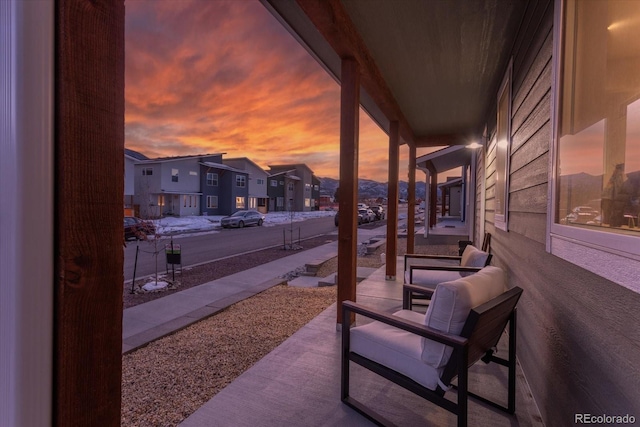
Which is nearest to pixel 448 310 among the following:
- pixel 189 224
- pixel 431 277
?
pixel 431 277

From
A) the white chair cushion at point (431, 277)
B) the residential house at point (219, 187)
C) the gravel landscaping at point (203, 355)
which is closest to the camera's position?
the gravel landscaping at point (203, 355)

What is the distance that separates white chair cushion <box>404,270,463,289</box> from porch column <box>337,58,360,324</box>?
2.82 ft

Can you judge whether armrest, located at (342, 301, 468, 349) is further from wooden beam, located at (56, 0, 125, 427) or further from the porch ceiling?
the porch ceiling

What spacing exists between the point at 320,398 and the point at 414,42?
346 cm

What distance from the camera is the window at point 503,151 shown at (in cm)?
313

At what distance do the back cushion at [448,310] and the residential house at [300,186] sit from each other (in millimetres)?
36958

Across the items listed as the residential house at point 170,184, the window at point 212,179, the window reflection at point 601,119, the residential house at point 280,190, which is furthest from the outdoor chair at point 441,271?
the residential house at point 280,190

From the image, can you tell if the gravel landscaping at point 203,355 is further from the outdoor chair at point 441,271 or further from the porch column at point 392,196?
the outdoor chair at point 441,271

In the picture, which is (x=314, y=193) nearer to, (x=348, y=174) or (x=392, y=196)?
(x=392, y=196)

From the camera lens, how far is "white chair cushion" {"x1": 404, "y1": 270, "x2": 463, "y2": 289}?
3.50 metres

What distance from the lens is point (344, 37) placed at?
109 inches

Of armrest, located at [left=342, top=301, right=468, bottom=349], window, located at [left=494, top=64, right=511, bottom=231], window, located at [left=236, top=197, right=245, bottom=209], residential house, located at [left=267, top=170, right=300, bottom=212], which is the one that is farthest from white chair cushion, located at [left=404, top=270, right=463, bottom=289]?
residential house, located at [left=267, top=170, right=300, bottom=212]

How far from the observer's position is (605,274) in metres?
1.10

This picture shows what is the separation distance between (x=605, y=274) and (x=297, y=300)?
12.6 feet
